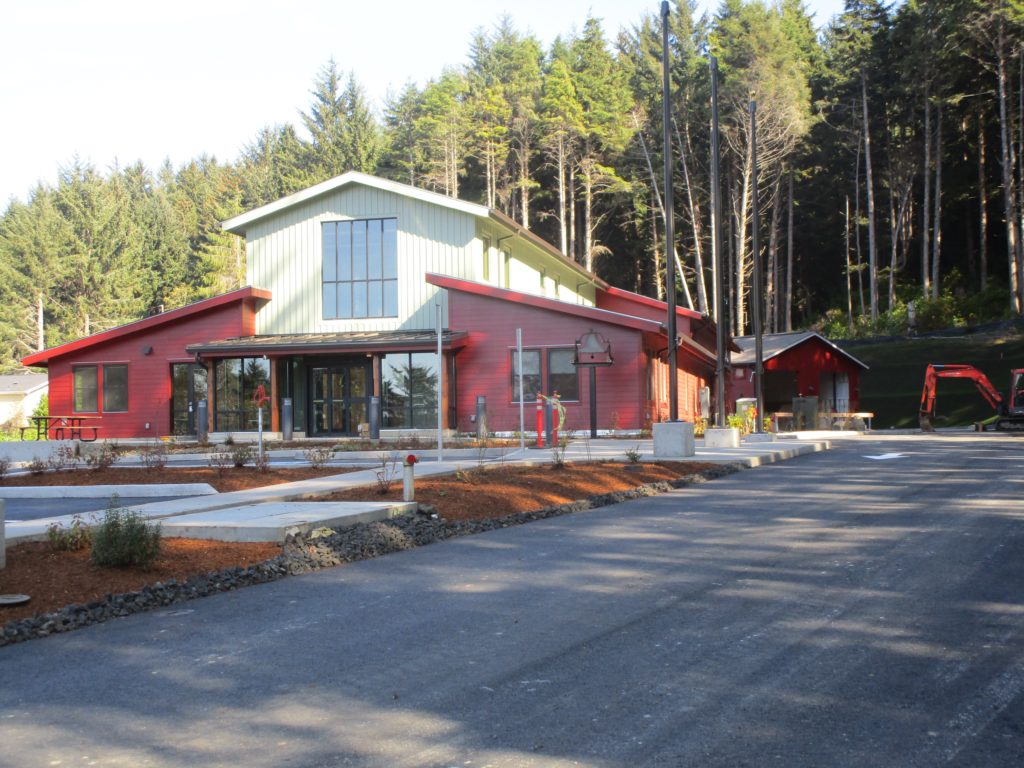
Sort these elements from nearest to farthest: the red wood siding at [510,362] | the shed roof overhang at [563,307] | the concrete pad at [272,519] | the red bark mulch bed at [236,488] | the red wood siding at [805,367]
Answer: the red bark mulch bed at [236,488] → the concrete pad at [272,519] → the shed roof overhang at [563,307] → the red wood siding at [510,362] → the red wood siding at [805,367]

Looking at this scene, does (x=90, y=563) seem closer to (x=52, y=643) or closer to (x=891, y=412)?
(x=52, y=643)

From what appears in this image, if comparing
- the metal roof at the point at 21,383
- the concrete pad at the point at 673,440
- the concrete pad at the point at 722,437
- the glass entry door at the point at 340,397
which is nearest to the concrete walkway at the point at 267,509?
the concrete pad at the point at 673,440

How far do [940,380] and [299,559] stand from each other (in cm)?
4255

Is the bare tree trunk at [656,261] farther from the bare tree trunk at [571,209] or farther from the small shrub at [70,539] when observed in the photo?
the small shrub at [70,539]

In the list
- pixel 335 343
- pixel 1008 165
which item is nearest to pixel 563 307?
pixel 335 343

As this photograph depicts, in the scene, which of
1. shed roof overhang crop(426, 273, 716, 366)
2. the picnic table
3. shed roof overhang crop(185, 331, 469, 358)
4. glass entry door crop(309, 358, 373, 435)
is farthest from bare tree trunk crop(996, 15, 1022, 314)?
the picnic table

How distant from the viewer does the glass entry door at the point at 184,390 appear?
1266 inches

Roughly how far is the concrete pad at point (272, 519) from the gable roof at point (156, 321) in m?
21.6

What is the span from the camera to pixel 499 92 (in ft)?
210

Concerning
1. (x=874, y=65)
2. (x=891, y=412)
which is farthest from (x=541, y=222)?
(x=891, y=412)

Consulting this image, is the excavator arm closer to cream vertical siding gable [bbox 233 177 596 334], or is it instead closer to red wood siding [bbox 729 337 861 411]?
red wood siding [bbox 729 337 861 411]

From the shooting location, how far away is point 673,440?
62.3 feet

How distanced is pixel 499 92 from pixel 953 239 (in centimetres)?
3014

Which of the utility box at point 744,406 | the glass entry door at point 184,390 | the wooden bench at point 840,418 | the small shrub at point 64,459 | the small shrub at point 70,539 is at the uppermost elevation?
the glass entry door at point 184,390
